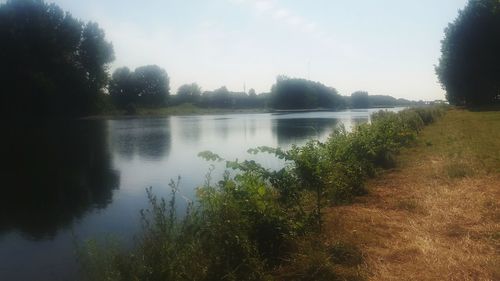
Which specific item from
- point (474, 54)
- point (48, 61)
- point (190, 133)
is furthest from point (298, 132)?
point (48, 61)

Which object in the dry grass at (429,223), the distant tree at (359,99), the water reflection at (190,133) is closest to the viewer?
the dry grass at (429,223)

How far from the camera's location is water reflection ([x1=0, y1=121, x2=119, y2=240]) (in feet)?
32.0

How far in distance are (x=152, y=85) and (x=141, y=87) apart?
10.1ft

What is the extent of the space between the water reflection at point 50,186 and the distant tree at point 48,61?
3146 cm

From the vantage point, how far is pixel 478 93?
4956cm

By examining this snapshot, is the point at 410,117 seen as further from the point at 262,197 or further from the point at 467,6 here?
the point at 467,6

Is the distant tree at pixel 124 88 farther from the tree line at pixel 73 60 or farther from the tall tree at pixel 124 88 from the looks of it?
the tree line at pixel 73 60

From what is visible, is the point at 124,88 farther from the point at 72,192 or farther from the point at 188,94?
the point at 72,192

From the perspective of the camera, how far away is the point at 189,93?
134 metres

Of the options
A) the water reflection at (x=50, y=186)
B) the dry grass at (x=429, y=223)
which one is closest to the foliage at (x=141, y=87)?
the water reflection at (x=50, y=186)

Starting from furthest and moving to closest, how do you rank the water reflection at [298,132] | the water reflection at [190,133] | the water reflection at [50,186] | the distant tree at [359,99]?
the distant tree at [359,99] → the water reflection at [190,133] → the water reflection at [298,132] → the water reflection at [50,186]

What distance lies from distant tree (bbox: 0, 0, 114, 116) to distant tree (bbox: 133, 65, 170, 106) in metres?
37.7

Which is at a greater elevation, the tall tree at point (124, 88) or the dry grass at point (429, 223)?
the tall tree at point (124, 88)

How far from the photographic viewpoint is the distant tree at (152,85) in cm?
Result: 10031
